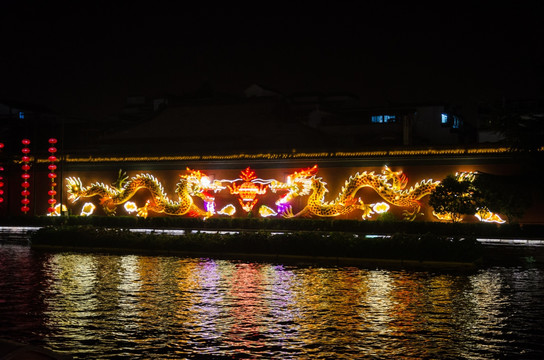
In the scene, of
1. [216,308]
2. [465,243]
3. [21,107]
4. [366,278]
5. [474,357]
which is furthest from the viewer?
[21,107]

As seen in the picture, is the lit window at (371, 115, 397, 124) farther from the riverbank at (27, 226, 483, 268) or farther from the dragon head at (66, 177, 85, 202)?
the riverbank at (27, 226, 483, 268)

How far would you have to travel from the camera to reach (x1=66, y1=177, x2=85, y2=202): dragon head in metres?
36.1

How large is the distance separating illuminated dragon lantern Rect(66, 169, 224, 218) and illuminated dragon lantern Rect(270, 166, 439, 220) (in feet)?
12.1

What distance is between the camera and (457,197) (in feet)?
88.6

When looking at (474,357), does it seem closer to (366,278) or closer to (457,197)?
(366,278)

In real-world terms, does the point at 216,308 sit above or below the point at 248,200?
below

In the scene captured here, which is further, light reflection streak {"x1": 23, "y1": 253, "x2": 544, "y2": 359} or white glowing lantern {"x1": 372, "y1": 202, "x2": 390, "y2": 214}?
white glowing lantern {"x1": 372, "y1": 202, "x2": 390, "y2": 214}

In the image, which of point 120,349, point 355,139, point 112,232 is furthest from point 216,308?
point 355,139

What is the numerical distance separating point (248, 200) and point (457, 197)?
34.2 feet

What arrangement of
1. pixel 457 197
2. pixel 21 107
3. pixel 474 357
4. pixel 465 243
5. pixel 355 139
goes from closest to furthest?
pixel 474 357, pixel 465 243, pixel 457 197, pixel 355 139, pixel 21 107

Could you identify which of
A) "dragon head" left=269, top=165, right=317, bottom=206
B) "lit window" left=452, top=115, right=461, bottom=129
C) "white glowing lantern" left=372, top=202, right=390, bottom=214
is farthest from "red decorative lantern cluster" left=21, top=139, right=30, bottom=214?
"lit window" left=452, top=115, right=461, bottom=129

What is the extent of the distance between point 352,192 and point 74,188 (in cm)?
1530

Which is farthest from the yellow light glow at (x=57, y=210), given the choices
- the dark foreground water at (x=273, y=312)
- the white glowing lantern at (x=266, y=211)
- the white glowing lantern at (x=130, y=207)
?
the dark foreground water at (x=273, y=312)

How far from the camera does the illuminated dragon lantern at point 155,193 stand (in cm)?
3338
